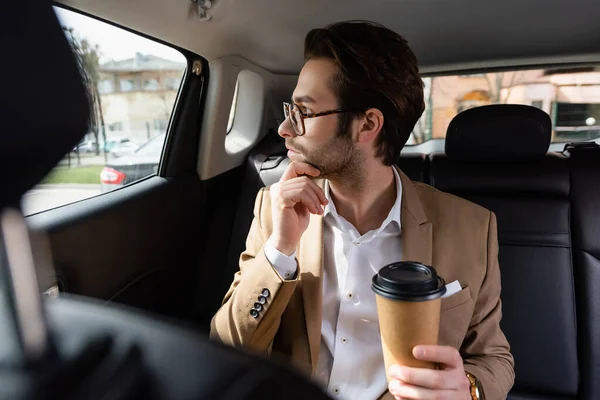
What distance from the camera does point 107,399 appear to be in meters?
0.33

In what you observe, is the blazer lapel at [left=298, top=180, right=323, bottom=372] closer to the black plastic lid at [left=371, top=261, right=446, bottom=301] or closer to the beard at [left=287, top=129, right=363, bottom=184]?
the beard at [left=287, top=129, right=363, bottom=184]

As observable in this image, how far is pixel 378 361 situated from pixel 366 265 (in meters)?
0.25

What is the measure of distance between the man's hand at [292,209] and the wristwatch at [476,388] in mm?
505

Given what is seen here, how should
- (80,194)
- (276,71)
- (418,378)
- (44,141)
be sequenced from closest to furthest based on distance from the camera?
(44,141) < (418,378) < (80,194) < (276,71)

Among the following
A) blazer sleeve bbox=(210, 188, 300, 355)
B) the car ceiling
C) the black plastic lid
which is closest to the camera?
the black plastic lid

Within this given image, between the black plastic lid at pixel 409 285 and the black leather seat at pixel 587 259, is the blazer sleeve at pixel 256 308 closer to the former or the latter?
the black plastic lid at pixel 409 285

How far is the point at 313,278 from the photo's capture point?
1.32 m

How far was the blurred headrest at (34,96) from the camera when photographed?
1.00 feet

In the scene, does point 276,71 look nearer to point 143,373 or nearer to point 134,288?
point 134,288

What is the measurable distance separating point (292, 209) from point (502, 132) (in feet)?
3.36

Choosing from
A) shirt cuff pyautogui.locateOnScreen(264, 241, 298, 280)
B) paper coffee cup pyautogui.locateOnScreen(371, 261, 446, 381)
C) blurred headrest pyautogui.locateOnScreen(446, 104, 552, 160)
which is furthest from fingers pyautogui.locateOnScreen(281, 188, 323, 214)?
blurred headrest pyautogui.locateOnScreen(446, 104, 552, 160)

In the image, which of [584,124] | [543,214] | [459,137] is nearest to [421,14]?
[459,137]

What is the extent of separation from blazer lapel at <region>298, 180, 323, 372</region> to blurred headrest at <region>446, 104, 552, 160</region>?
837 mm

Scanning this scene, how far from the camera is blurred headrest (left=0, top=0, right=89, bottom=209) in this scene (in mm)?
303
